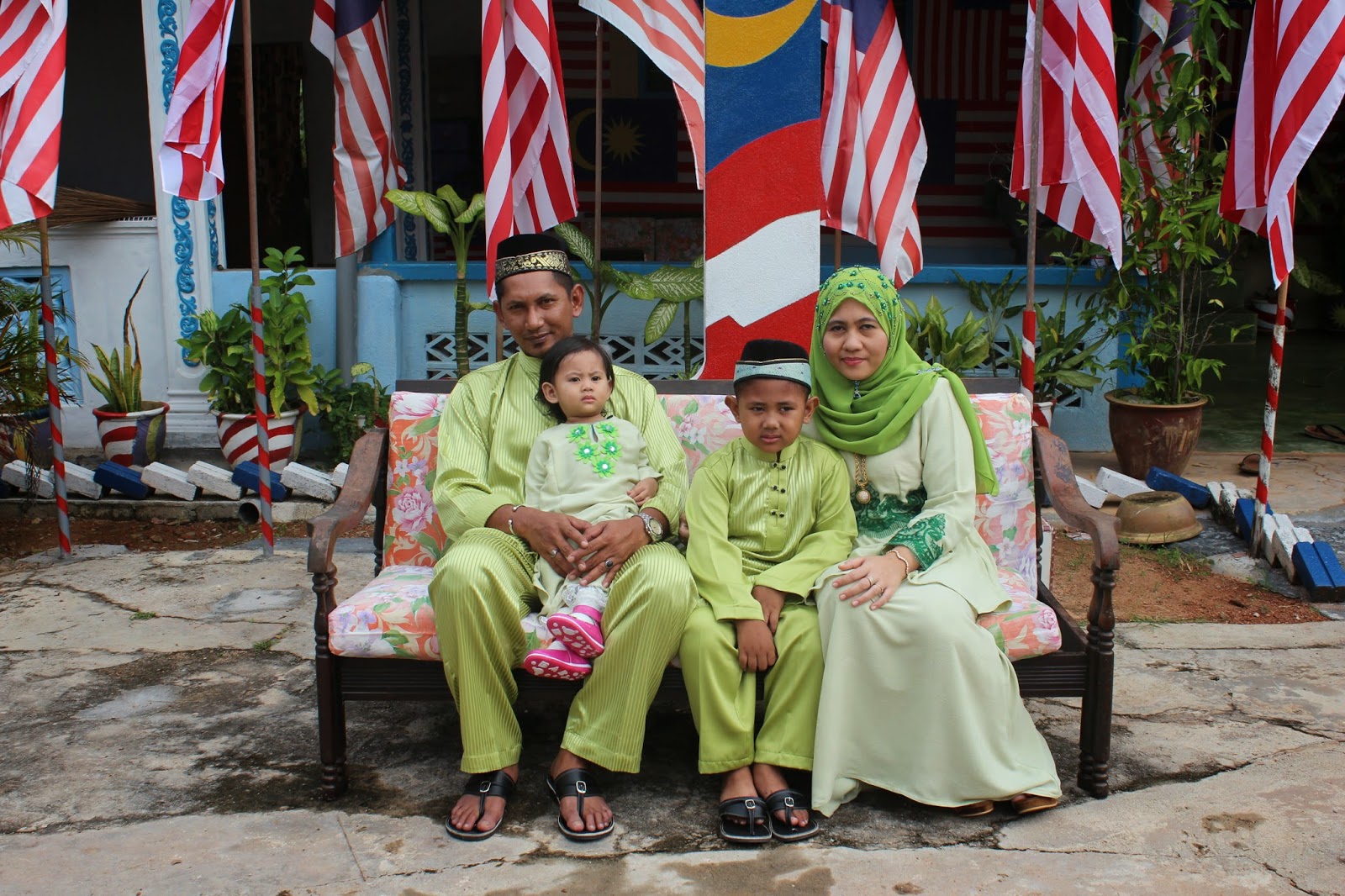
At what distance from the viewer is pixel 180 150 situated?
5.12 meters

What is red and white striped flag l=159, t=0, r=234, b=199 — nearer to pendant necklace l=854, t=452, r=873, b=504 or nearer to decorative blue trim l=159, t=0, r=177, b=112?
decorative blue trim l=159, t=0, r=177, b=112

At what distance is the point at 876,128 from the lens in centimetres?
543

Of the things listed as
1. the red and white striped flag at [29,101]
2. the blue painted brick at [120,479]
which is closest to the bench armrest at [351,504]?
the red and white striped flag at [29,101]

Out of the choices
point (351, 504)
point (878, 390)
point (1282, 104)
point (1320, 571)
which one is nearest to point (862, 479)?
point (878, 390)

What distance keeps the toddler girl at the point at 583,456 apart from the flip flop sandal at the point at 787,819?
80 cm

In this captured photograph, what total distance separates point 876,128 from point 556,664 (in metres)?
3.36

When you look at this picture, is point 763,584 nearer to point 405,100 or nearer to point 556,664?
point 556,664

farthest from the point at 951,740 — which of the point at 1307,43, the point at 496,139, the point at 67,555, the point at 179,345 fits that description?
the point at 179,345

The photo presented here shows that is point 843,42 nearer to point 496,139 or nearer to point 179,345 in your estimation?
point 496,139

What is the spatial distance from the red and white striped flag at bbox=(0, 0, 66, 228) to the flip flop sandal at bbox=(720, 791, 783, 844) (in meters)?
3.79

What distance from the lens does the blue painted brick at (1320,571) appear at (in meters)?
4.89

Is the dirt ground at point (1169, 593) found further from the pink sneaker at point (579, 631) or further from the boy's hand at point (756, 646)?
the pink sneaker at point (579, 631)

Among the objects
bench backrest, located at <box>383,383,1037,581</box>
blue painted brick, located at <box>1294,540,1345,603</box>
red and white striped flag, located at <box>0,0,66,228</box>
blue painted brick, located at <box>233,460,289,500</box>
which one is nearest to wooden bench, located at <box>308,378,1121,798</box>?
bench backrest, located at <box>383,383,1037,581</box>

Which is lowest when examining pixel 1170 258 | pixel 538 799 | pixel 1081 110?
pixel 538 799
